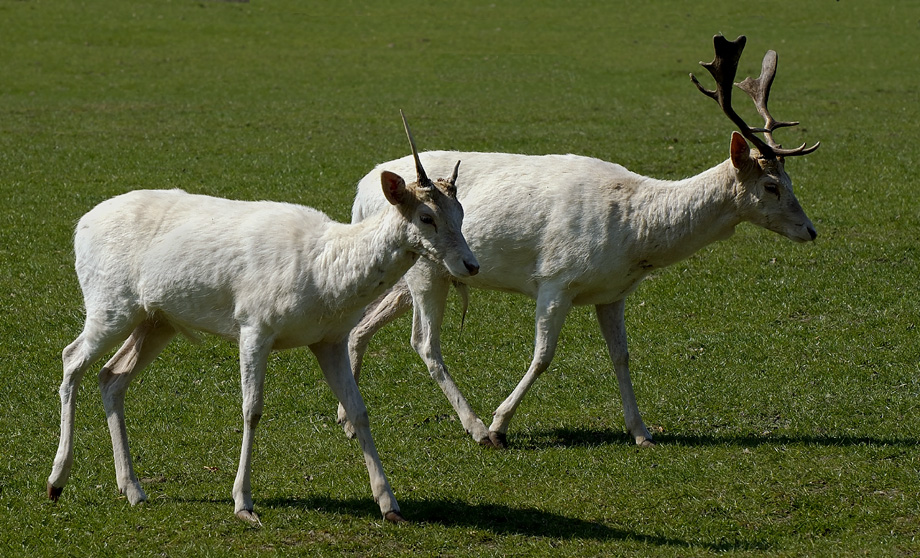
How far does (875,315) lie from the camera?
11.8 metres

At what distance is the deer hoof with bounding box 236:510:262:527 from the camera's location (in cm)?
707

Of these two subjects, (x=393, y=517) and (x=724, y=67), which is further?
(x=724, y=67)

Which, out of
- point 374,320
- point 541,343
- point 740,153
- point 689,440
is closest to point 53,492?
point 374,320

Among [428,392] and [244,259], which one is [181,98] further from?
[244,259]

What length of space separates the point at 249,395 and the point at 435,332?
252 cm

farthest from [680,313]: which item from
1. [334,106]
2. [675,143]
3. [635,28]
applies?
[635,28]

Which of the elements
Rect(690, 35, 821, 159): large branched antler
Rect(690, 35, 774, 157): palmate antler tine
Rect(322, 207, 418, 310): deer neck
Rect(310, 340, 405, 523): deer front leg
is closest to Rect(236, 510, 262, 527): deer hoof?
Rect(310, 340, 405, 523): deer front leg

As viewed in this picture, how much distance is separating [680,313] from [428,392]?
3531 mm

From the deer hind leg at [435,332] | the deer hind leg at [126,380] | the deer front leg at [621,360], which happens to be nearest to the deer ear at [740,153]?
the deer front leg at [621,360]

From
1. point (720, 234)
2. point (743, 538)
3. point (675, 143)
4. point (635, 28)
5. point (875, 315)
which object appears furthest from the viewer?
point (635, 28)

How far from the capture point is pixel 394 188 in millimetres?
6688

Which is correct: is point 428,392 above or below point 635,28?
above

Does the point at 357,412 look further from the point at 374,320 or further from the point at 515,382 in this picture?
the point at 515,382

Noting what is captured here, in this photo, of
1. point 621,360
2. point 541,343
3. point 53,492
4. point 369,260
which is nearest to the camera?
point 369,260
